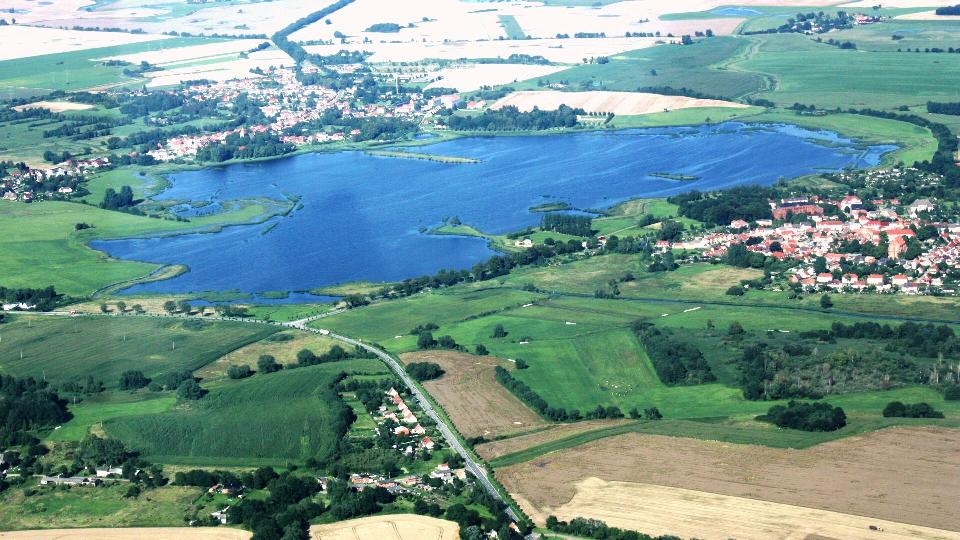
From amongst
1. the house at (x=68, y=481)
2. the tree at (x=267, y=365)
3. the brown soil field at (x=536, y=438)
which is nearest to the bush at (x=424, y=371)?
the tree at (x=267, y=365)

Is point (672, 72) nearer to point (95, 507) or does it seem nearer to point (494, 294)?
point (494, 294)

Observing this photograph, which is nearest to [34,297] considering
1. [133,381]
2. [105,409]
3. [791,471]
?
[133,381]

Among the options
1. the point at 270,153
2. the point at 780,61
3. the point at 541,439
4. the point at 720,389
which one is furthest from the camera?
the point at 780,61

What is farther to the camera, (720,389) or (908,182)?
(908,182)

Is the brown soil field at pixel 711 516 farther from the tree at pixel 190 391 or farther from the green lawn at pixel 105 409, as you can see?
the green lawn at pixel 105 409

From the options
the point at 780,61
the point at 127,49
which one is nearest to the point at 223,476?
the point at 780,61

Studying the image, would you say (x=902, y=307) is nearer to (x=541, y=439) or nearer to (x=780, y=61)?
(x=541, y=439)
